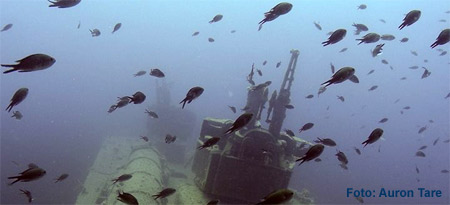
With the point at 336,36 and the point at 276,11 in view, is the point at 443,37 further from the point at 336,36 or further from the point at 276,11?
the point at 276,11

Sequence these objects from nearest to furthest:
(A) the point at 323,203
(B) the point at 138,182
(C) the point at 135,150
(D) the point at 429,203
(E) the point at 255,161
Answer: (E) the point at 255,161 < (B) the point at 138,182 < (C) the point at 135,150 < (A) the point at 323,203 < (D) the point at 429,203

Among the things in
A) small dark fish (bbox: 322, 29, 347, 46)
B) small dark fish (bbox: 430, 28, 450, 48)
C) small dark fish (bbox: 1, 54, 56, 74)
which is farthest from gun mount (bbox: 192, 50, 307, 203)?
small dark fish (bbox: 1, 54, 56, 74)

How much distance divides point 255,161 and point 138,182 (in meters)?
4.34

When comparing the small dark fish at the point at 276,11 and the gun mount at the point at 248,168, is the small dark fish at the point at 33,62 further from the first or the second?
the gun mount at the point at 248,168

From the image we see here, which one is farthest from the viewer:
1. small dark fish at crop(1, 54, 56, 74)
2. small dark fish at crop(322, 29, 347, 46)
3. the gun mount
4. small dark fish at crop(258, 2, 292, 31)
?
the gun mount

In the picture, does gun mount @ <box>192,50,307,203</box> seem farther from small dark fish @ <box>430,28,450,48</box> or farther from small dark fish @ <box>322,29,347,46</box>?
small dark fish @ <box>430,28,450,48</box>

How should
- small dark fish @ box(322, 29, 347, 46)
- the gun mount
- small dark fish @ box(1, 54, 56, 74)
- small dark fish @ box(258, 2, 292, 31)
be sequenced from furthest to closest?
the gun mount
small dark fish @ box(322, 29, 347, 46)
small dark fish @ box(258, 2, 292, 31)
small dark fish @ box(1, 54, 56, 74)

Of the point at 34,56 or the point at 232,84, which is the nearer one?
the point at 34,56

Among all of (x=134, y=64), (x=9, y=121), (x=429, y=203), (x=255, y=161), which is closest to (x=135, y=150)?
(x=255, y=161)

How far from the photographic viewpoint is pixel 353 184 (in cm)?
2992

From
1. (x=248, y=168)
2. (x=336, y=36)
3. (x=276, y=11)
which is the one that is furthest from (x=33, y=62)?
(x=248, y=168)

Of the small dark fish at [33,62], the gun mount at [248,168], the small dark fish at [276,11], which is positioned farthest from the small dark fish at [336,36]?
the small dark fish at [33,62]

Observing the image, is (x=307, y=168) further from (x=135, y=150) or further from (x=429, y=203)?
(x=135, y=150)

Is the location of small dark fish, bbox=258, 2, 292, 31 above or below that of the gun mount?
above
